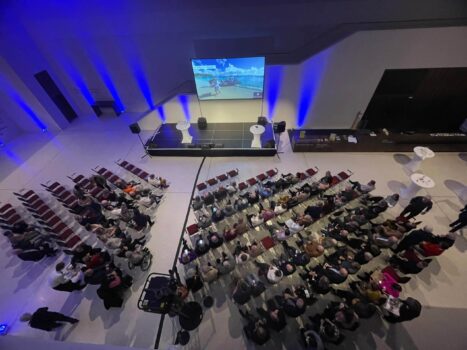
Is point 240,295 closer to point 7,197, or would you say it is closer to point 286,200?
point 286,200

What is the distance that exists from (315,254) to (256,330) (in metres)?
Result: 2.17

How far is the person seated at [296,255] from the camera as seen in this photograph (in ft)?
16.4

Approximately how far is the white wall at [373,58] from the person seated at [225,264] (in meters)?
6.91

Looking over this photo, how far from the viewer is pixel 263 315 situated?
14.4 feet

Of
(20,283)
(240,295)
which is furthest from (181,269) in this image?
(20,283)

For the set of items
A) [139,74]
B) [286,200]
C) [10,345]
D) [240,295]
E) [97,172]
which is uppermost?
[139,74]

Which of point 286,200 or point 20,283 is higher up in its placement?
point 286,200

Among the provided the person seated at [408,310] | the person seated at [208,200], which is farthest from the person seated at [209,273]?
the person seated at [408,310]

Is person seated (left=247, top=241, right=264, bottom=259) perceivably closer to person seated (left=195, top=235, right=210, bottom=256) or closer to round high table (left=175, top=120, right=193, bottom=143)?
person seated (left=195, top=235, right=210, bottom=256)

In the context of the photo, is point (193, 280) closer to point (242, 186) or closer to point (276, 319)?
point (276, 319)

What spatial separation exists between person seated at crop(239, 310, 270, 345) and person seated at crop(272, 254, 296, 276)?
3.70 ft

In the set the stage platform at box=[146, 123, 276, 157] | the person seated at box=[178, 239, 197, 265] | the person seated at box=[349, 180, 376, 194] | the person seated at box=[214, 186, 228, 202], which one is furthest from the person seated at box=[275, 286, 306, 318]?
the stage platform at box=[146, 123, 276, 157]

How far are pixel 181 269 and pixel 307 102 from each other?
7674 mm

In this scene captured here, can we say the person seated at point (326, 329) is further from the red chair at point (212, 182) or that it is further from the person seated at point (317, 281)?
the red chair at point (212, 182)
